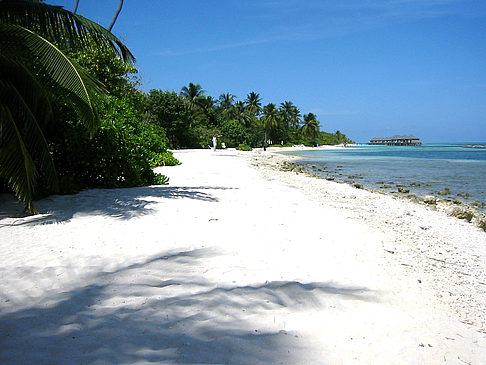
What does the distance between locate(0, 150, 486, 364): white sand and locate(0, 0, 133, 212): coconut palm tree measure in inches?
39.9

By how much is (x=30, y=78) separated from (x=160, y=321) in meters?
5.21

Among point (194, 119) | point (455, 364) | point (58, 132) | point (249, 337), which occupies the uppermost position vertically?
point (194, 119)

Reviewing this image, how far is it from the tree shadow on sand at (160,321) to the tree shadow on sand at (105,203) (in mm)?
2661

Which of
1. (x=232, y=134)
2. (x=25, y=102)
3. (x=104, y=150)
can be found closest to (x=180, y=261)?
(x=25, y=102)

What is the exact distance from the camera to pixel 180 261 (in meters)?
3.72

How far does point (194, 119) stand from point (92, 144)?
42263mm

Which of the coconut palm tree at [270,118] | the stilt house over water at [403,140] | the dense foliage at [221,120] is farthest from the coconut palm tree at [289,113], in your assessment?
the stilt house over water at [403,140]

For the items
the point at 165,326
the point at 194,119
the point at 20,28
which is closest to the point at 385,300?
the point at 165,326

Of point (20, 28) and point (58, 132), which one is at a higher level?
point (20, 28)

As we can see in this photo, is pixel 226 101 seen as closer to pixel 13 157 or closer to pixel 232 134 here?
pixel 232 134

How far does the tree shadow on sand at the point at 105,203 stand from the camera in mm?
5512

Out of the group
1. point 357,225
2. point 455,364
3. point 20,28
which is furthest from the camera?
point 357,225

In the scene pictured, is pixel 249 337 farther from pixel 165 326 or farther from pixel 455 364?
pixel 455 364

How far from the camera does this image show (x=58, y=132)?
7152mm
